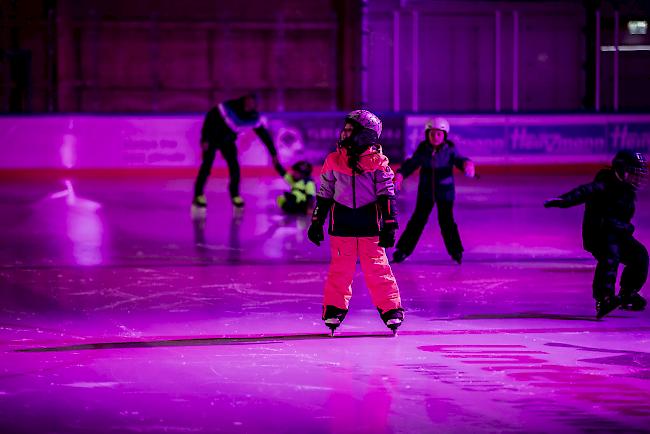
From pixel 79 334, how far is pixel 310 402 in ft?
7.74

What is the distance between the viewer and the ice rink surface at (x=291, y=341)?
593 cm

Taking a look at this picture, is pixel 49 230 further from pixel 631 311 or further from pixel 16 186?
pixel 631 311

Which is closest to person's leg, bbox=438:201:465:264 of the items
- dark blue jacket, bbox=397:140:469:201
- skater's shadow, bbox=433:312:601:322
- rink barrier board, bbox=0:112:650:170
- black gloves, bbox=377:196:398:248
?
dark blue jacket, bbox=397:140:469:201

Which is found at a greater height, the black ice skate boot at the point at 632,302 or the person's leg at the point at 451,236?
the person's leg at the point at 451,236

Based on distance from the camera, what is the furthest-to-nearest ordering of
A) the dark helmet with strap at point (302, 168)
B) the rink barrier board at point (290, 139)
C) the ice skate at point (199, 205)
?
1. the rink barrier board at point (290, 139)
2. the ice skate at point (199, 205)
3. the dark helmet with strap at point (302, 168)

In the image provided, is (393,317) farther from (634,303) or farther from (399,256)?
(399,256)

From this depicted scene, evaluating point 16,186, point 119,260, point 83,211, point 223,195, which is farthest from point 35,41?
point 119,260

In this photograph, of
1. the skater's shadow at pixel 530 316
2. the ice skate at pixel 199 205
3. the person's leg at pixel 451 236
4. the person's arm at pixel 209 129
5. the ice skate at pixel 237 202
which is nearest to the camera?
the skater's shadow at pixel 530 316

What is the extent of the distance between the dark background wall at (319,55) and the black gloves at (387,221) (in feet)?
51.7

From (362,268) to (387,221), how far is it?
37 cm

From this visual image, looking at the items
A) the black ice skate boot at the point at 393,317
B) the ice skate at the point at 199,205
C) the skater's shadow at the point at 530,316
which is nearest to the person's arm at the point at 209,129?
the ice skate at the point at 199,205

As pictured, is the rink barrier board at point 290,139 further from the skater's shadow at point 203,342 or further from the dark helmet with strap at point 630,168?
the skater's shadow at point 203,342

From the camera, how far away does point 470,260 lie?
11414 millimetres

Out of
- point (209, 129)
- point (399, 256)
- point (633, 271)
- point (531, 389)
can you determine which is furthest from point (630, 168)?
point (209, 129)
